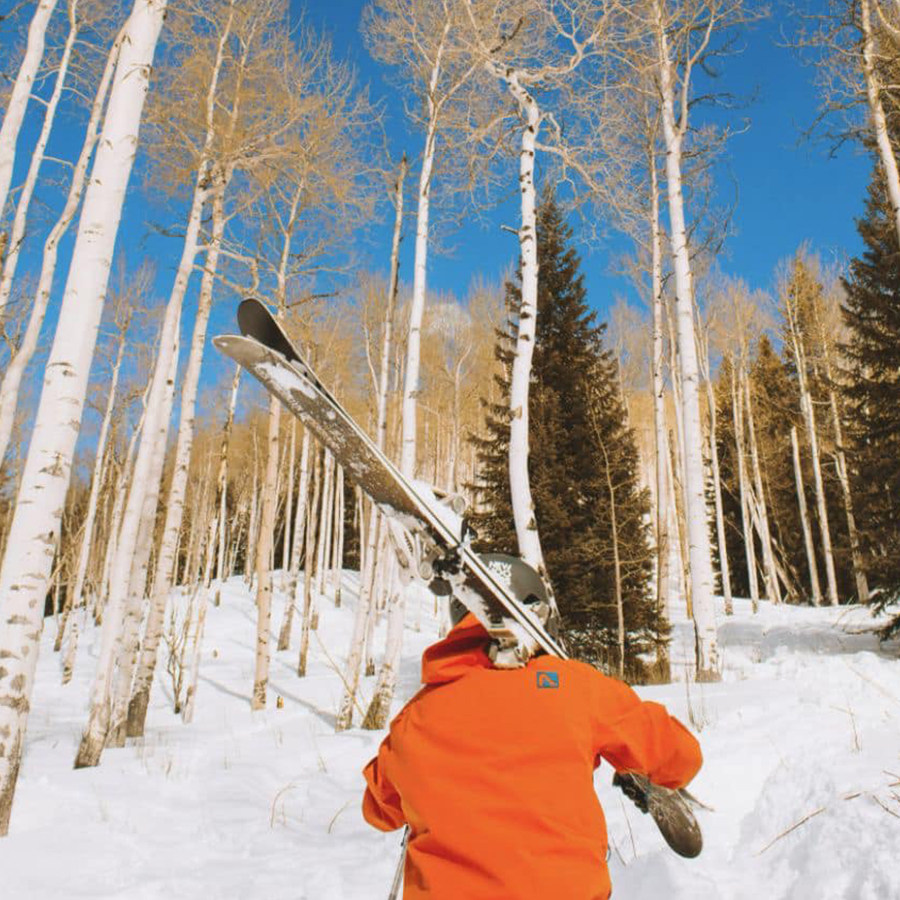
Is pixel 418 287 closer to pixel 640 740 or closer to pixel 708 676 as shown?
pixel 708 676

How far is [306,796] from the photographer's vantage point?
13.7ft

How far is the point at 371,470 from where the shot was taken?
1.75 metres

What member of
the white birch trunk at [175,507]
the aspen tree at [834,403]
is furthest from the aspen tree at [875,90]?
the white birch trunk at [175,507]

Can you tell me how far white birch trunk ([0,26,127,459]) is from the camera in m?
8.47

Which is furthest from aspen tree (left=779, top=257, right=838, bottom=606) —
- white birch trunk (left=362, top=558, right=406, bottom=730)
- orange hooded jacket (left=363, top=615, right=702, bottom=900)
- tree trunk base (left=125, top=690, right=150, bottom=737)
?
orange hooded jacket (left=363, top=615, right=702, bottom=900)

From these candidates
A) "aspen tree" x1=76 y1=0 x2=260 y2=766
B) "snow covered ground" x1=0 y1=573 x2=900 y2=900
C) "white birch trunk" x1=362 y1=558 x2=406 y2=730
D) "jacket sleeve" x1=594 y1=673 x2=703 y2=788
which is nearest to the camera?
"jacket sleeve" x1=594 y1=673 x2=703 y2=788

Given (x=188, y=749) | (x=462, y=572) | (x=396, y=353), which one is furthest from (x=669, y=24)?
(x=188, y=749)

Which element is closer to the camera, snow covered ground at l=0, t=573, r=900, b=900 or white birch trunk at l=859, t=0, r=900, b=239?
snow covered ground at l=0, t=573, r=900, b=900

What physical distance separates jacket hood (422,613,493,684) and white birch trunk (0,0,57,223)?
357 inches

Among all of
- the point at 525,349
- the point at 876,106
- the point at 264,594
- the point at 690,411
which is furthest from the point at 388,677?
the point at 876,106

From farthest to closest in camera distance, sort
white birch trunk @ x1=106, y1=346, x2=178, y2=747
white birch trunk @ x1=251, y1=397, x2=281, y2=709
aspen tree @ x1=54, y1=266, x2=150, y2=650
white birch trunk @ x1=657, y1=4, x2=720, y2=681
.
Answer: aspen tree @ x1=54, y1=266, x2=150, y2=650, white birch trunk @ x1=251, y1=397, x2=281, y2=709, white birch trunk @ x1=657, y1=4, x2=720, y2=681, white birch trunk @ x1=106, y1=346, x2=178, y2=747

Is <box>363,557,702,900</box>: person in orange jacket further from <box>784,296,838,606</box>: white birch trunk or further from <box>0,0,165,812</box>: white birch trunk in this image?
<box>784,296,838,606</box>: white birch trunk

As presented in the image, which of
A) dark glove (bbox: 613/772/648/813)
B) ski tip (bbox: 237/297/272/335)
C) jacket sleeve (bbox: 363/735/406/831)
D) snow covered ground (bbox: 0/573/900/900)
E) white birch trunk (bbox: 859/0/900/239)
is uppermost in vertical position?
white birch trunk (bbox: 859/0/900/239)

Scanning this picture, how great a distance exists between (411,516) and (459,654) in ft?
1.39
